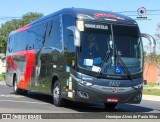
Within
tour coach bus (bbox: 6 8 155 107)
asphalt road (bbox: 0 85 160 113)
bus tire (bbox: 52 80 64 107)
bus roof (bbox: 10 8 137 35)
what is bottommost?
asphalt road (bbox: 0 85 160 113)

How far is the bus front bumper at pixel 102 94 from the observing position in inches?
583

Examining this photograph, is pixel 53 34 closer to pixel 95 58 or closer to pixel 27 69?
pixel 95 58

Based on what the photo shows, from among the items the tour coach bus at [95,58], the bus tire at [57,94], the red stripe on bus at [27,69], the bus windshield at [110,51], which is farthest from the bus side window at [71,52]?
the red stripe on bus at [27,69]

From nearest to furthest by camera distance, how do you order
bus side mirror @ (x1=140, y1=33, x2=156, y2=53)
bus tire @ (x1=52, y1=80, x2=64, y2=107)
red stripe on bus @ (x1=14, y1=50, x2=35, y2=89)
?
bus side mirror @ (x1=140, y1=33, x2=156, y2=53) → bus tire @ (x1=52, y1=80, x2=64, y2=107) → red stripe on bus @ (x1=14, y1=50, x2=35, y2=89)

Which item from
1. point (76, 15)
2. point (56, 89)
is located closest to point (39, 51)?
point (56, 89)

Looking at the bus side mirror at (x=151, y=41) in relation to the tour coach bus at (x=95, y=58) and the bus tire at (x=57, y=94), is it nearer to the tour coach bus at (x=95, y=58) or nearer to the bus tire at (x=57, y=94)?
the tour coach bus at (x=95, y=58)

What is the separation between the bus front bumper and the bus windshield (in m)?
0.58

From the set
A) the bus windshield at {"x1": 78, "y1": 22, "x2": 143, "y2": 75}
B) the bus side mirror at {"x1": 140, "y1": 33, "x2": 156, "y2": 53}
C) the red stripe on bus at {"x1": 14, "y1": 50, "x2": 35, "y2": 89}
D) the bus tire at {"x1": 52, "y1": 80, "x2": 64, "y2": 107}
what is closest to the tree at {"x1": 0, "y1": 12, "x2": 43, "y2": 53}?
the red stripe on bus at {"x1": 14, "y1": 50, "x2": 35, "y2": 89}

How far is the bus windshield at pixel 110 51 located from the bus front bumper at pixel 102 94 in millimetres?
581

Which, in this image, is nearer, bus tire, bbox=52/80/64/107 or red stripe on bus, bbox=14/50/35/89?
bus tire, bbox=52/80/64/107

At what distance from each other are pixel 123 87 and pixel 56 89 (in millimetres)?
3049

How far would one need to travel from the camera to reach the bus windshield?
588 inches

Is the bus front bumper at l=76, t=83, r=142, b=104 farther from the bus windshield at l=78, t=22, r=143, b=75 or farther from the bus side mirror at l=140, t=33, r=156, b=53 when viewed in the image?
the bus side mirror at l=140, t=33, r=156, b=53

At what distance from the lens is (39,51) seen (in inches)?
774
